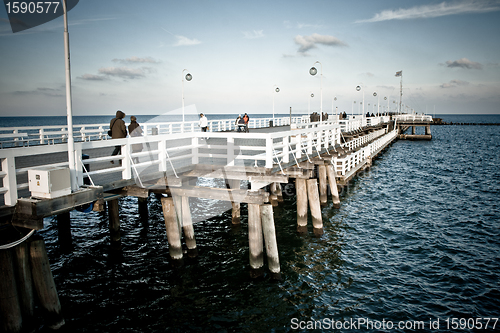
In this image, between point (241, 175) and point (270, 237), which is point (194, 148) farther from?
point (270, 237)

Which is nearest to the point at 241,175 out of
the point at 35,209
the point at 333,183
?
the point at 35,209

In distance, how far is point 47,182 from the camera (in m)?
6.75

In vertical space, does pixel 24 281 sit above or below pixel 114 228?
above

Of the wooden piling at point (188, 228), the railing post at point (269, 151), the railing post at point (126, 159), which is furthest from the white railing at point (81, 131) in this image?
the railing post at point (269, 151)

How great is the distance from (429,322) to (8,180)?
9928 millimetres

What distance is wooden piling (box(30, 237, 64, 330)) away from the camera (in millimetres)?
7012

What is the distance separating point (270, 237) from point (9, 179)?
633cm

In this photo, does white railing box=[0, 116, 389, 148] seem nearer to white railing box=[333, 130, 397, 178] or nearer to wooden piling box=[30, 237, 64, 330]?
white railing box=[333, 130, 397, 178]

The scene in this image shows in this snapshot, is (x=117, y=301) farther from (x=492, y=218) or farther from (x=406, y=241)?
(x=492, y=218)

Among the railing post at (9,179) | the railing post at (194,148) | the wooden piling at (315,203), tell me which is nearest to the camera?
the railing post at (9,179)

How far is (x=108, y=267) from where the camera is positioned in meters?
11.2

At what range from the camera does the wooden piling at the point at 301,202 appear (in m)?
13.0

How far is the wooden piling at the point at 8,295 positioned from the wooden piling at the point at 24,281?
18 centimetres

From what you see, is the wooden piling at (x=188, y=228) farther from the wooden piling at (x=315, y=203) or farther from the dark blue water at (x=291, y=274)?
the wooden piling at (x=315, y=203)
